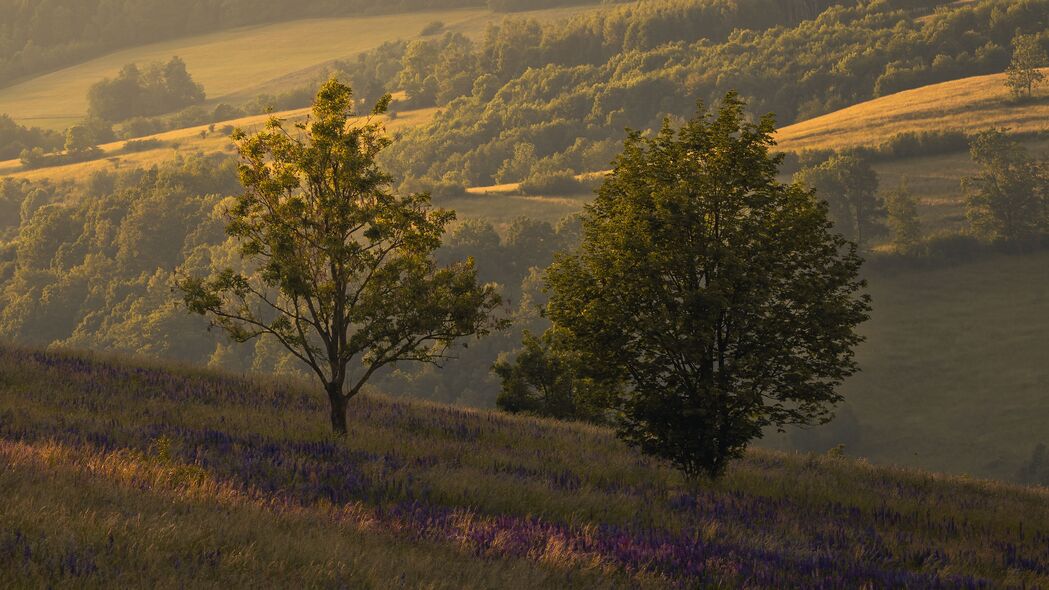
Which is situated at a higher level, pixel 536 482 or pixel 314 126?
pixel 314 126

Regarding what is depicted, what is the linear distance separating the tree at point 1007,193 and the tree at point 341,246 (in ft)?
360

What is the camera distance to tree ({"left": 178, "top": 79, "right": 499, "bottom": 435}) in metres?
14.3

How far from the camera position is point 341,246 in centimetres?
1413

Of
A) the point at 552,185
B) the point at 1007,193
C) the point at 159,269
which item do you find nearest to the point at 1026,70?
the point at 1007,193

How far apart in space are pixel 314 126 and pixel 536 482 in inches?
253

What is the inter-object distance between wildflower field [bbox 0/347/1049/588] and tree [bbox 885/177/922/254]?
97.3 meters

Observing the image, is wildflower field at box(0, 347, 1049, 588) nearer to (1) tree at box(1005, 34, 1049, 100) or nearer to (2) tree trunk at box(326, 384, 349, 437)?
(2) tree trunk at box(326, 384, 349, 437)

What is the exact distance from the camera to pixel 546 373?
26.1 m

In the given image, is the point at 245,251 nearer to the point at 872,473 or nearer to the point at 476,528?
the point at 476,528

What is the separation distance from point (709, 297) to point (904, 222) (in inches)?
4124

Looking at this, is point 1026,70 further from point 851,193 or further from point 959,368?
point 959,368

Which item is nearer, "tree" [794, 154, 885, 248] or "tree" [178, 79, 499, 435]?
"tree" [178, 79, 499, 435]

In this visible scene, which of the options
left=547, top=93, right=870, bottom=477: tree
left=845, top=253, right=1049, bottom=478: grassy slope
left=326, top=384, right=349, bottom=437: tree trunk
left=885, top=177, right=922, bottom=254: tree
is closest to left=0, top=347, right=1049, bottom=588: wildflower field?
left=326, top=384, right=349, bottom=437: tree trunk

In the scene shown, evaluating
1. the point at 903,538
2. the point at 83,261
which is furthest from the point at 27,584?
the point at 83,261
